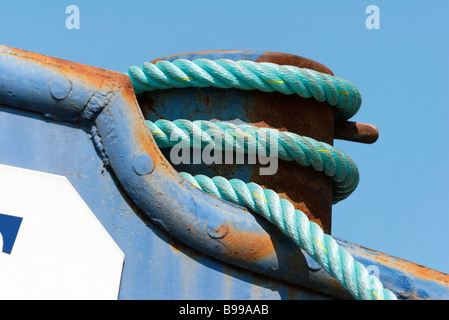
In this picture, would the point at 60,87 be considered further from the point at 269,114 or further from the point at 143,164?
the point at 269,114

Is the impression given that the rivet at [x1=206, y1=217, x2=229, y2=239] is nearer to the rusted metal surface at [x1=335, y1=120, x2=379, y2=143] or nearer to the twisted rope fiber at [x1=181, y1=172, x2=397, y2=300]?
the twisted rope fiber at [x1=181, y1=172, x2=397, y2=300]

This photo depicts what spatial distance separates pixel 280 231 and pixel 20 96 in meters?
0.55

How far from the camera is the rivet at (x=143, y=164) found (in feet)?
4.11

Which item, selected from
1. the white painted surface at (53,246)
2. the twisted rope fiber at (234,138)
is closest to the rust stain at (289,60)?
the twisted rope fiber at (234,138)

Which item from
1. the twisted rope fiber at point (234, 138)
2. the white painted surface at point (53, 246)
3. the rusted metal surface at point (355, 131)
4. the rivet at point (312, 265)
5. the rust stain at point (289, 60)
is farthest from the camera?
the rusted metal surface at point (355, 131)

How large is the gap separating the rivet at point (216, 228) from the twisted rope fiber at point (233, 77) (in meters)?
0.34

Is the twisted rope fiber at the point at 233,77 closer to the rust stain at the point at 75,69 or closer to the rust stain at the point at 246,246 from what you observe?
the rust stain at the point at 75,69

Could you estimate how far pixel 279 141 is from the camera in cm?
142

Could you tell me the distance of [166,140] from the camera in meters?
1.42

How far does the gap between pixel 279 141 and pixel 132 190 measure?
0.34m

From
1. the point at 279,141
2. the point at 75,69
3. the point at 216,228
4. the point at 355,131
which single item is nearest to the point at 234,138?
the point at 279,141

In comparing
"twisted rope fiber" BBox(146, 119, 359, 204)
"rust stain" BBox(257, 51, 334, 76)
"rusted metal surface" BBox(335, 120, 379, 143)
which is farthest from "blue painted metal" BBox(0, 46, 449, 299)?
"rusted metal surface" BBox(335, 120, 379, 143)

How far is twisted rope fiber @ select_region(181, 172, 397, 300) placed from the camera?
123 centimetres
